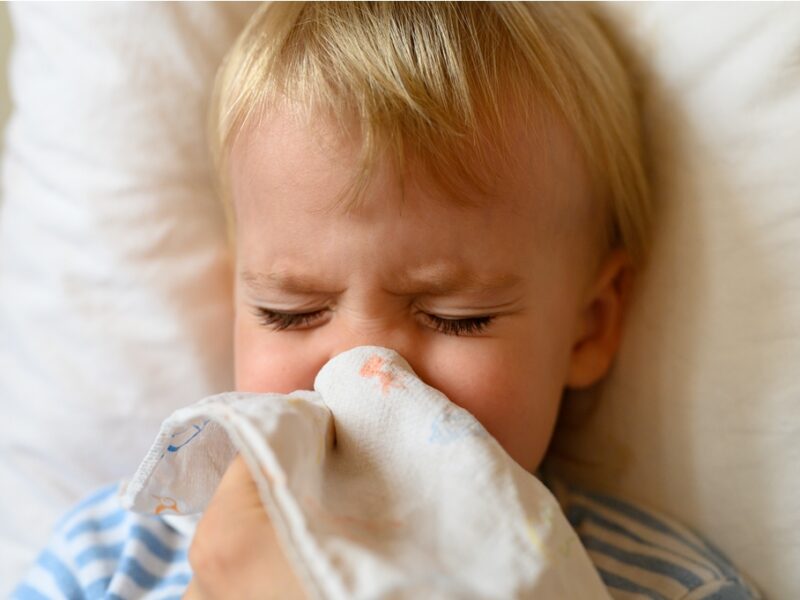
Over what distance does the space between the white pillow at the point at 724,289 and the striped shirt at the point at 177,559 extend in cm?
3

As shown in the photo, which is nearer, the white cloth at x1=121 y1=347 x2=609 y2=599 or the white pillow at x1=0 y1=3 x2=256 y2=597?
the white cloth at x1=121 y1=347 x2=609 y2=599

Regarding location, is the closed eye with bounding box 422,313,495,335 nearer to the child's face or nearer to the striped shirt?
the child's face

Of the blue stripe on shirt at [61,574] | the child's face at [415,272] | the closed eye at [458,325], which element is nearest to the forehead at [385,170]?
the child's face at [415,272]

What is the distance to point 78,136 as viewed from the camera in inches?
39.4

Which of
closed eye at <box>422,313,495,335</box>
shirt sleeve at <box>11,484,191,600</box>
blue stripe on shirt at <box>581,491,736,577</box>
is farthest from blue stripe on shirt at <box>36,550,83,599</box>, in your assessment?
blue stripe on shirt at <box>581,491,736,577</box>

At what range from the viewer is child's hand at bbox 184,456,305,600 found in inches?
24.0

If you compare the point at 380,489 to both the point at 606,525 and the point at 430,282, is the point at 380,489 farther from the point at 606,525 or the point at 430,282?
the point at 606,525

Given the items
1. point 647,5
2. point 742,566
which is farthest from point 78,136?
point 742,566

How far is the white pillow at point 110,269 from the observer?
988 mm

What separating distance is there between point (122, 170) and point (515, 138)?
1.49ft

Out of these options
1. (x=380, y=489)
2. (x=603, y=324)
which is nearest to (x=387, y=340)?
(x=380, y=489)

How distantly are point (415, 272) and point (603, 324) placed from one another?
28 centimetres

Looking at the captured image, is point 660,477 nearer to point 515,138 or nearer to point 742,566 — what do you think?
point 742,566

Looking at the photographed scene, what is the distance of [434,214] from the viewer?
774 mm
